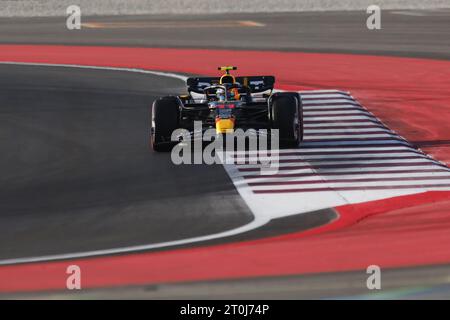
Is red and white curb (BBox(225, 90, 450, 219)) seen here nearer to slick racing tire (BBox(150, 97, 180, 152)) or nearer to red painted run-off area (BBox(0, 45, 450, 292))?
red painted run-off area (BBox(0, 45, 450, 292))

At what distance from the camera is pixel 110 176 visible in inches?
709

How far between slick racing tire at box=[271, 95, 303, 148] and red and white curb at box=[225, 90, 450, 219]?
0.20 meters

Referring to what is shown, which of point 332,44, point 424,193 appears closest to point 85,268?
point 424,193

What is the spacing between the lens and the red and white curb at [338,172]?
642 inches

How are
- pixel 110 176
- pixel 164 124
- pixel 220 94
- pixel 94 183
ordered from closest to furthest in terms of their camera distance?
pixel 94 183 → pixel 110 176 → pixel 164 124 → pixel 220 94

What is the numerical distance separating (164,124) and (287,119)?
199 cm

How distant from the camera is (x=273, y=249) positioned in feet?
43.6

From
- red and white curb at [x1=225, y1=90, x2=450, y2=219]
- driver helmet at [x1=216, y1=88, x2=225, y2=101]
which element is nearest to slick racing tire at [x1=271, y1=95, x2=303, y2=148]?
red and white curb at [x1=225, y1=90, x2=450, y2=219]

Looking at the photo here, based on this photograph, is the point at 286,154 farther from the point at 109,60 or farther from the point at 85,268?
the point at 109,60

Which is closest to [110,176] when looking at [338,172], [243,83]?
[338,172]

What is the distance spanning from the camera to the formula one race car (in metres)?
19.5

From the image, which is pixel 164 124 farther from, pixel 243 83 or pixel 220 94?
pixel 243 83
